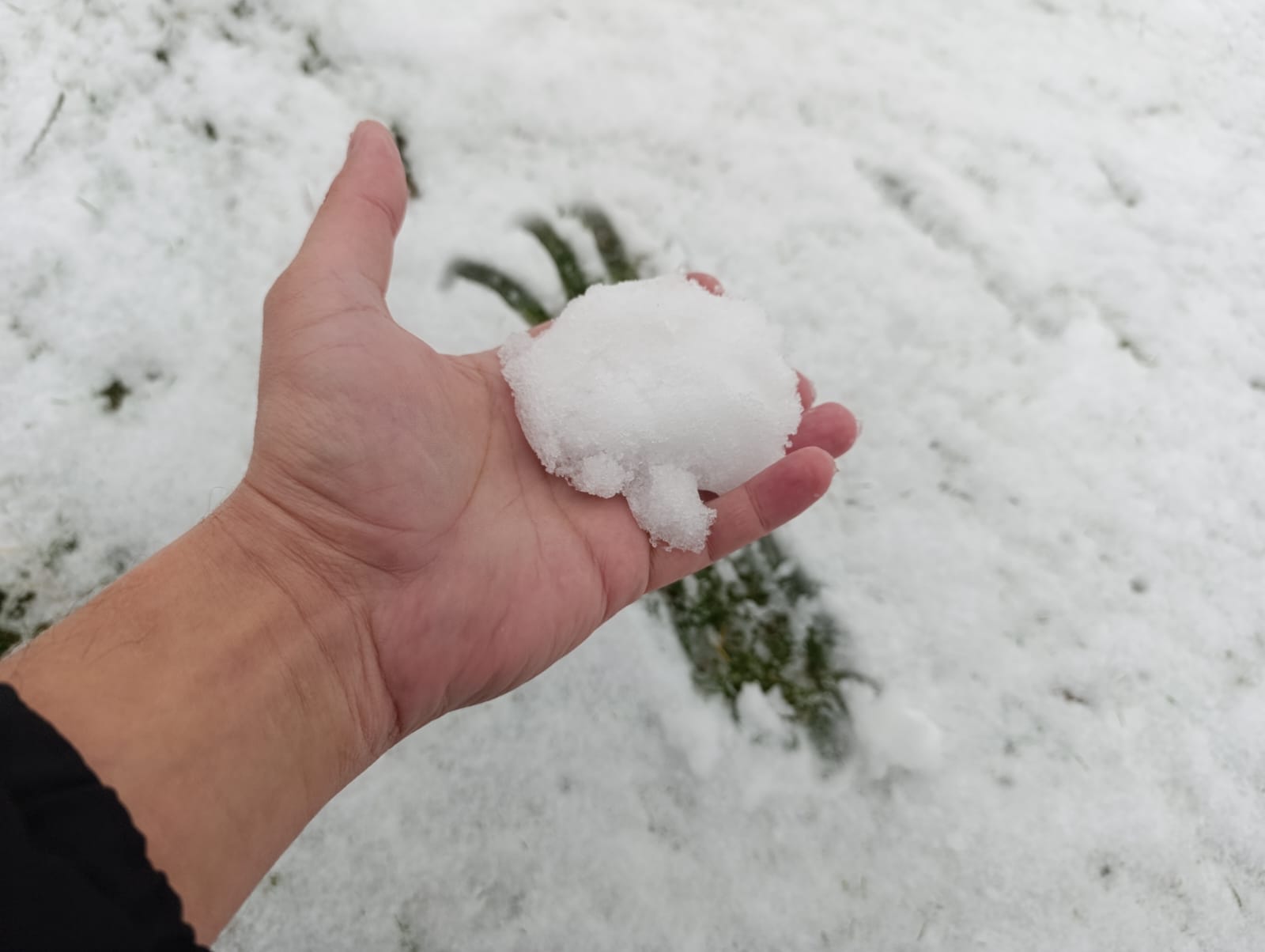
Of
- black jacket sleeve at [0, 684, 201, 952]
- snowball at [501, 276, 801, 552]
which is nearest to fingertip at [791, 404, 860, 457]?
snowball at [501, 276, 801, 552]

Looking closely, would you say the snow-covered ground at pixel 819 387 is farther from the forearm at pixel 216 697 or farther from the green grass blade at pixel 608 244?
the forearm at pixel 216 697

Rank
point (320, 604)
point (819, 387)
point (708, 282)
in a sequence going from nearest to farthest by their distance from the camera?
point (320, 604) < point (708, 282) < point (819, 387)

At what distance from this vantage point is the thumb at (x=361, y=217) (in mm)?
1174

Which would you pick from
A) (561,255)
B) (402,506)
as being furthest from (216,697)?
(561,255)

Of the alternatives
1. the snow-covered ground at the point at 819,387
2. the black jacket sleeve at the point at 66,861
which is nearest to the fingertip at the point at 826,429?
the snow-covered ground at the point at 819,387

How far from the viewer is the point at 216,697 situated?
100 centimetres

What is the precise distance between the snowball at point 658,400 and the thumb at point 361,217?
0.31 meters

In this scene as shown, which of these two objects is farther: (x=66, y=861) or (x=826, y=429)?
(x=826, y=429)

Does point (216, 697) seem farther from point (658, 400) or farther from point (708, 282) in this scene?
point (708, 282)

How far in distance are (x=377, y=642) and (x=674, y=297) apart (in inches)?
31.5

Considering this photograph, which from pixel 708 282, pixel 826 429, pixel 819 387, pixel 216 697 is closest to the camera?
pixel 216 697

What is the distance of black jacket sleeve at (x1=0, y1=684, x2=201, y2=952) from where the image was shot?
2.27 ft

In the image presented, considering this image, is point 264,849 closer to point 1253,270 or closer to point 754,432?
point 754,432

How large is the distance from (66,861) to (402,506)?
1.88ft
